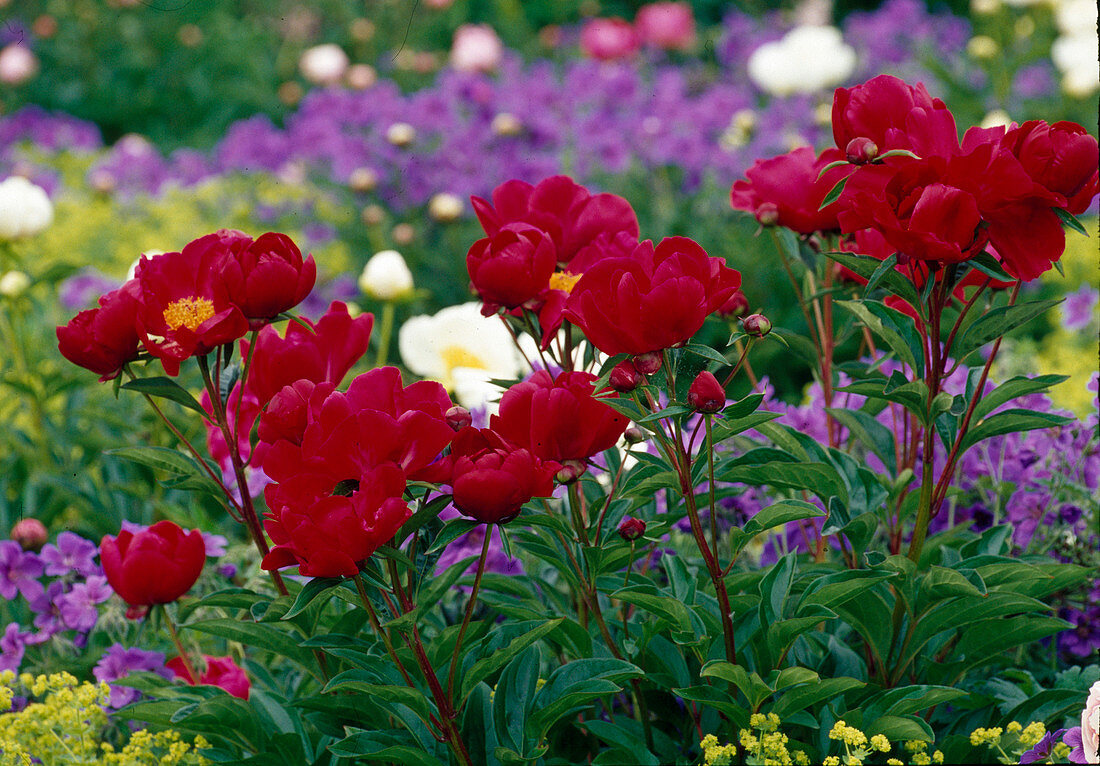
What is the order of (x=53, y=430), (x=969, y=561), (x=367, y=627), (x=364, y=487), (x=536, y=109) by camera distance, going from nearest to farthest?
(x=364, y=487) < (x=969, y=561) < (x=367, y=627) < (x=53, y=430) < (x=536, y=109)

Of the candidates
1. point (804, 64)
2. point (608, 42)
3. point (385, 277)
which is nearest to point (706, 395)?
point (385, 277)

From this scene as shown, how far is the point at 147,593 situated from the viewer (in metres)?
1.32

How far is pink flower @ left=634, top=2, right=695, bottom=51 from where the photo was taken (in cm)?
525

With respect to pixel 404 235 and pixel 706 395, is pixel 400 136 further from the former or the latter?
pixel 706 395

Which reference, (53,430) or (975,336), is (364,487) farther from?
(53,430)

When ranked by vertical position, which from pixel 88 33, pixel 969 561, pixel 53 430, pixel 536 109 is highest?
pixel 88 33

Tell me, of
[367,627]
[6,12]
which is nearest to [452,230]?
[367,627]

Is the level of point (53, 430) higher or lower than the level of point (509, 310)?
higher

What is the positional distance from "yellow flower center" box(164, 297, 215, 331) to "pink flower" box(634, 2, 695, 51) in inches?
176

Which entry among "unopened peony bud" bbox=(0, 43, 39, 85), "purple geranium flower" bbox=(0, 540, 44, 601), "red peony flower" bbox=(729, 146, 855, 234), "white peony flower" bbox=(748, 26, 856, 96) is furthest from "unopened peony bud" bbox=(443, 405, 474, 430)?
"unopened peony bud" bbox=(0, 43, 39, 85)

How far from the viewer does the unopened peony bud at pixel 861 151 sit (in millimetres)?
1054

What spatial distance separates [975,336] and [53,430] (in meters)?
2.06

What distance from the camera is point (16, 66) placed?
592cm

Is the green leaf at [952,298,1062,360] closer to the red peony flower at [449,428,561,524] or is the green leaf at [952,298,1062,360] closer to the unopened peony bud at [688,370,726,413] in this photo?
the unopened peony bud at [688,370,726,413]
